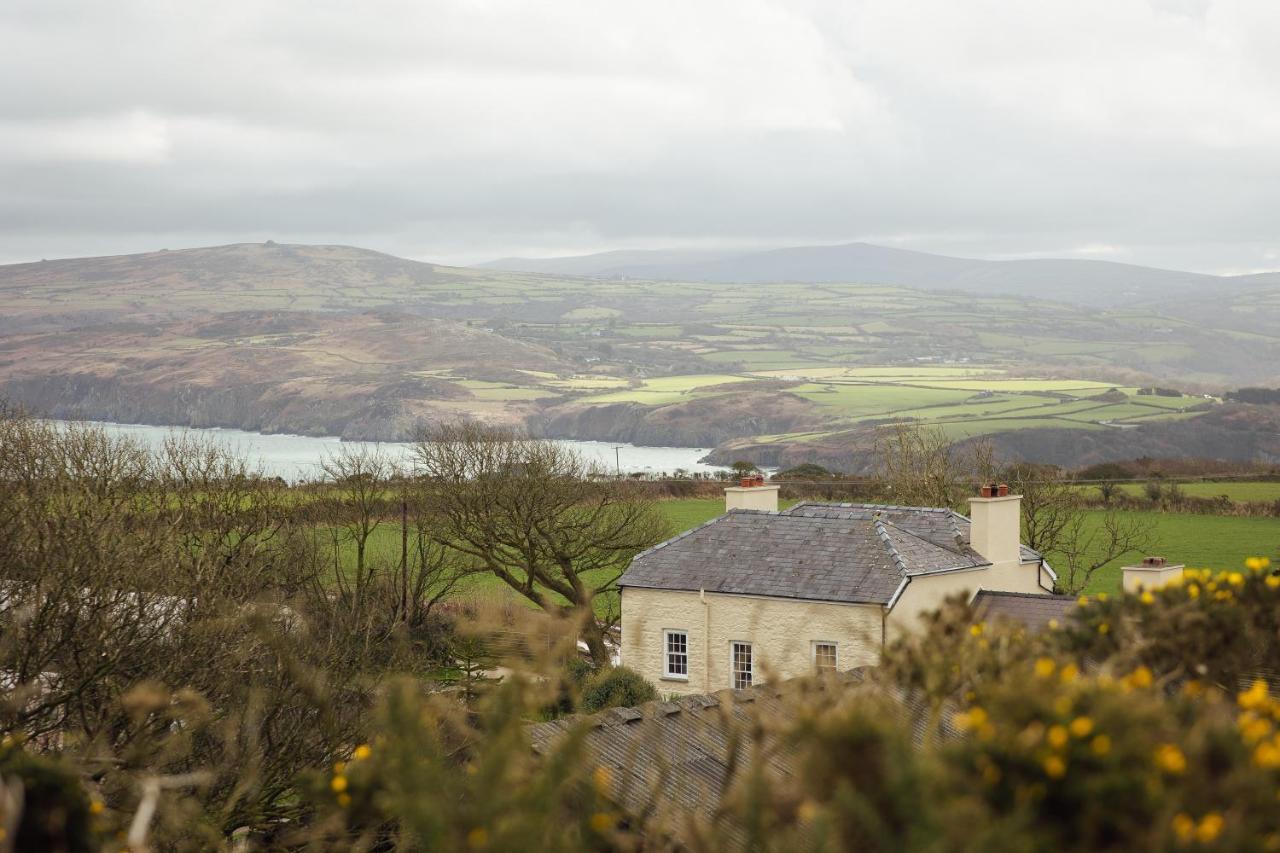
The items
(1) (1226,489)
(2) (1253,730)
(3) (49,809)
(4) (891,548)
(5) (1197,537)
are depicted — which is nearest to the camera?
(2) (1253,730)

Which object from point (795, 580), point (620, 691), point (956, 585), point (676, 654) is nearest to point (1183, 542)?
point (956, 585)

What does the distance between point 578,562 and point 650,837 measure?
3667cm

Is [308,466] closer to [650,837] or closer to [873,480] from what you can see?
[873,480]

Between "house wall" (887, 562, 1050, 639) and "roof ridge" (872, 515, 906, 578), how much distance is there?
1.27ft

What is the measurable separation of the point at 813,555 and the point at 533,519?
1151 centimetres

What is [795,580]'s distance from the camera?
103 feet

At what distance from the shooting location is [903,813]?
5328 mm

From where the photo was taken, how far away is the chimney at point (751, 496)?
37281 millimetres

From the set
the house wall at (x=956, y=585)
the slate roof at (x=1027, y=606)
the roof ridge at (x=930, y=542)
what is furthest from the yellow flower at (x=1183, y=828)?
the roof ridge at (x=930, y=542)

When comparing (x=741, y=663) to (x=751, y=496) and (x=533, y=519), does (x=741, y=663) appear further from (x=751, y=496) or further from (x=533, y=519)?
(x=533, y=519)

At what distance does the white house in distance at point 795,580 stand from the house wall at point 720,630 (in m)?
0.03

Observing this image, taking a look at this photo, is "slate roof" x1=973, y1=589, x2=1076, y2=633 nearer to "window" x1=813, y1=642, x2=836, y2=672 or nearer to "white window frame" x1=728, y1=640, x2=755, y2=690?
"window" x1=813, y1=642, x2=836, y2=672

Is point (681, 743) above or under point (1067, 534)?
above

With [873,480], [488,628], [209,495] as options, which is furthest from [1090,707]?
[873,480]
